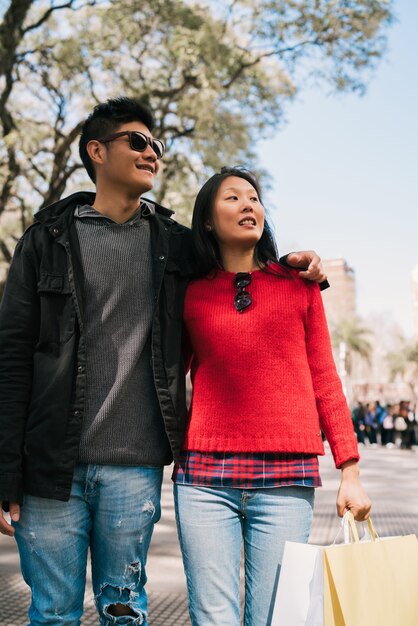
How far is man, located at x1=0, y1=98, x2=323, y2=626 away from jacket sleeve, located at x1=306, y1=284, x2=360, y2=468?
15 centimetres

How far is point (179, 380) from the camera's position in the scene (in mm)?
2439

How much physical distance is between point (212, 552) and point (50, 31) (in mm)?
14554

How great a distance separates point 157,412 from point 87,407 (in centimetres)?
23

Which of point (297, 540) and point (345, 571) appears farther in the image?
point (297, 540)

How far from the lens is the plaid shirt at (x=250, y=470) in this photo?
2260 mm

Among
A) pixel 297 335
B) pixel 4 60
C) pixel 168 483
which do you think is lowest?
pixel 168 483

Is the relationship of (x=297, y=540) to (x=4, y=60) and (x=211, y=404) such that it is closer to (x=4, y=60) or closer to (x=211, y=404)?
(x=211, y=404)

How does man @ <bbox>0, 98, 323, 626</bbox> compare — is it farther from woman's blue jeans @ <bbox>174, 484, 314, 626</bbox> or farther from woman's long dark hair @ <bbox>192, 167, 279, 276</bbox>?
woman's blue jeans @ <bbox>174, 484, 314, 626</bbox>

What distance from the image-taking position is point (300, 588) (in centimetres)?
199

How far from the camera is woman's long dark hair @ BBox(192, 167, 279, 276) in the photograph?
2584mm

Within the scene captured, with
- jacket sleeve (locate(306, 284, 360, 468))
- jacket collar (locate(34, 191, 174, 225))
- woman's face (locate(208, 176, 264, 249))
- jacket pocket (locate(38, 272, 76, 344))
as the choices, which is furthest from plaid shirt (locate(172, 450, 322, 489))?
jacket collar (locate(34, 191, 174, 225))

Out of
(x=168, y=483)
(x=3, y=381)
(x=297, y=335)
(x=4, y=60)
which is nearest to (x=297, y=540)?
(x=297, y=335)

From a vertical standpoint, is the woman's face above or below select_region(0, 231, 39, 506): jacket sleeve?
above

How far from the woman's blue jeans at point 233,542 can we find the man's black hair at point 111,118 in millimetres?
1319
